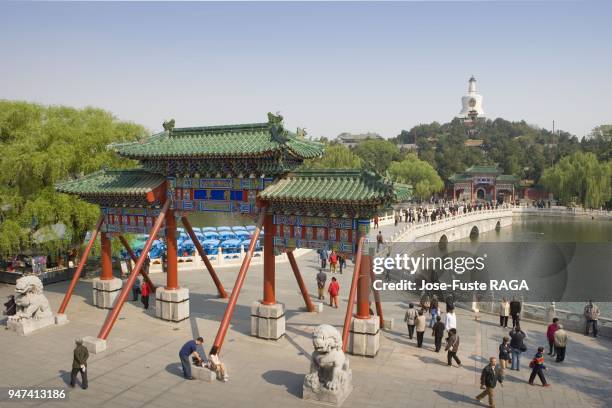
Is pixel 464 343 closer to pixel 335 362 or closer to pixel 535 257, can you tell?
pixel 335 362

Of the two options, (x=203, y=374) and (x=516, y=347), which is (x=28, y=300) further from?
(x=516, y=347)

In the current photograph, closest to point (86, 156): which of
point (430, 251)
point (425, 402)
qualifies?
point (425, 402)

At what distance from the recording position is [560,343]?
1277cm

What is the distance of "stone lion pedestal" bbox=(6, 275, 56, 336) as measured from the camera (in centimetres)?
1459

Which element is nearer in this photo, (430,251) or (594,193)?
(430,251)

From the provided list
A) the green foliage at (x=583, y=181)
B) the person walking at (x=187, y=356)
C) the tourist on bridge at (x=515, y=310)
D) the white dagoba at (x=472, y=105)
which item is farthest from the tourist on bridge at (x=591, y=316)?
the white dagoba at (x=472, y=105)

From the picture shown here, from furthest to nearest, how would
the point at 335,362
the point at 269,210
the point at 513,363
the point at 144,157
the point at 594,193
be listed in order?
the point at 594,193 → the point at 144,157 → the point at 269,210 → the point at 513,363 → the point at 335,362

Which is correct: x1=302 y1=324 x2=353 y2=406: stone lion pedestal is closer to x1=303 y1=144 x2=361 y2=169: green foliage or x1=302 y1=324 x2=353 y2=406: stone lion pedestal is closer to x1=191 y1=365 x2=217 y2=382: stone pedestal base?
x1=191 y1=365 x2=217 y2=382: stone pedestal base

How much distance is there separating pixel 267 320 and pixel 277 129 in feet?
18.2

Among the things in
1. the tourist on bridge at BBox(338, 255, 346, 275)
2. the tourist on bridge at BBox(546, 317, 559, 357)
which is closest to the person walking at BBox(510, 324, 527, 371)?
the tourist on bridge at BBox(546, 317, 559, 357)

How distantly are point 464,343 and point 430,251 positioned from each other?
102 feet

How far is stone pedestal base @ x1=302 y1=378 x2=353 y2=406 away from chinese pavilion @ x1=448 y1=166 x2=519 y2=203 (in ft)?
264

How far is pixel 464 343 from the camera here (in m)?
14.2

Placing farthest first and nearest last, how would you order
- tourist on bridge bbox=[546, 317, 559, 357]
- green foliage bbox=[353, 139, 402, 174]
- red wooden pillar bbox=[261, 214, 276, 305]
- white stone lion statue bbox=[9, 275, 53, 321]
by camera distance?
green foliage bbox=[353, 139, 402, 174], white stone lion statue bbox=[9, 275, 53, 321], red wooden pillar bbox=[261, 214, 276, 305], tourist on bridge bbox=[546, 317, 559, 357]
